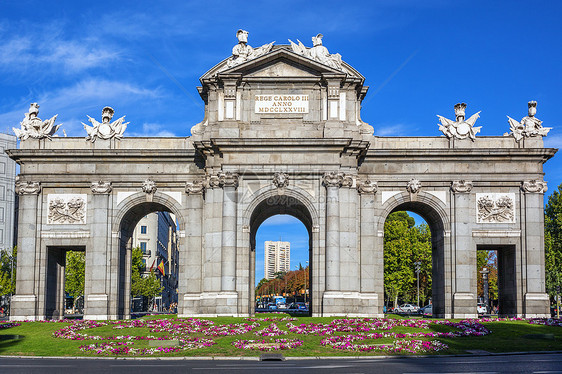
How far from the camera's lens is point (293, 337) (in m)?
38.6

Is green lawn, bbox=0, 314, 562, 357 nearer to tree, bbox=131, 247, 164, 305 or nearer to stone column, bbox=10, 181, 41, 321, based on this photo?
stone column, bbox=10, 181, 41, 321

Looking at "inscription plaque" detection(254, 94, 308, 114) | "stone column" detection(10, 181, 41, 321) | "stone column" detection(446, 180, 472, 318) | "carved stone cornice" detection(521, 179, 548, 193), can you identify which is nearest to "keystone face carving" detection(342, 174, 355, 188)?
"inscription plaque" detection(254, 94, 308, 114)

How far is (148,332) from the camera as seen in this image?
41.3m

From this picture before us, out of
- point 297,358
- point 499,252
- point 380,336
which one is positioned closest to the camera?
point 297,358

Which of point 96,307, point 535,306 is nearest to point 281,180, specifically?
point 96,307

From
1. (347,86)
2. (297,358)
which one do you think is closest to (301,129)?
(347,86)

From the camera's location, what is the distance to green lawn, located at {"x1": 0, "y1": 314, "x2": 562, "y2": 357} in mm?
34562

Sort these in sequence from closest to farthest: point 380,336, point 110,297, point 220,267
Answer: point 380,336 < point 220,267 < point 110,297

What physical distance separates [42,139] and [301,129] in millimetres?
20430

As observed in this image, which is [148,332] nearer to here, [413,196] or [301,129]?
[301,129]

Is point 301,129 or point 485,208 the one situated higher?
point 301,129

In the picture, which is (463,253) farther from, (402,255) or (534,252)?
(402,255)

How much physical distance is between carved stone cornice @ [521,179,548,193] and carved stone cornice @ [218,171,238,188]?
21.9 metres

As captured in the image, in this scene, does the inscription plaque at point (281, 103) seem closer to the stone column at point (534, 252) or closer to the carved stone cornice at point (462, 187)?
the carved stone cornice at point (462, 187)
